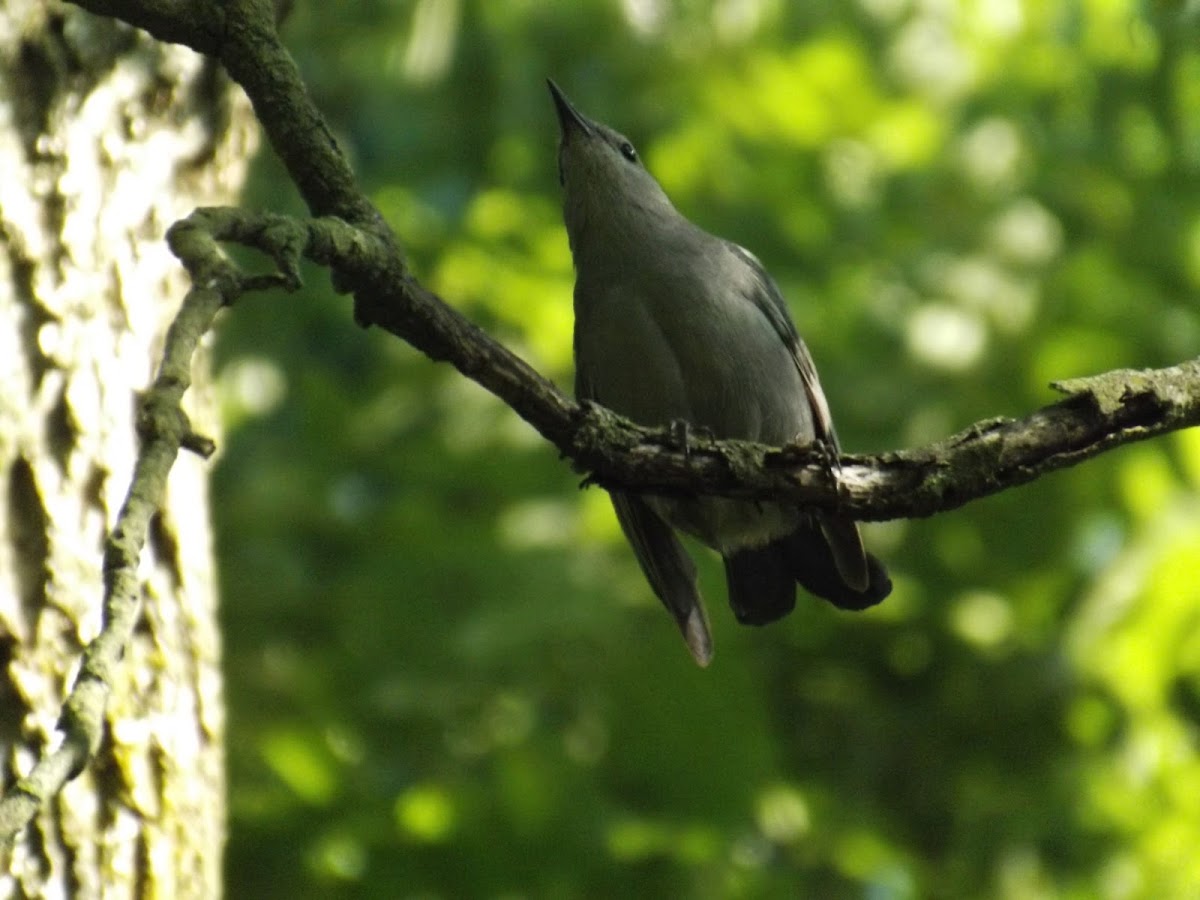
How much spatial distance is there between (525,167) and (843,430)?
2131 millimetres

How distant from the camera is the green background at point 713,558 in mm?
5414

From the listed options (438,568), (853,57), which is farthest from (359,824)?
(853,57)

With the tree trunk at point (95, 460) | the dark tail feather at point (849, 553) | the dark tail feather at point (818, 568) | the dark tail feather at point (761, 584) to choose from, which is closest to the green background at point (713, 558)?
the dark tail feather at point (761, 584)

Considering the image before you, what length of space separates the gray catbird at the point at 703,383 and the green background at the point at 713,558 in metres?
0.70

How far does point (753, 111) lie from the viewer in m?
7.91

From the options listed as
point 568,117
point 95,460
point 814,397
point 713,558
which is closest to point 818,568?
point 814,397

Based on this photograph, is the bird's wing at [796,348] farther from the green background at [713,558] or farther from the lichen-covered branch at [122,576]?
the lichen-covered branch at [122,576]

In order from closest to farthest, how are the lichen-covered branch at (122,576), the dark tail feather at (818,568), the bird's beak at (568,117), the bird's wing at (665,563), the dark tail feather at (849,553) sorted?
the lichen-covered branch at (122,576) < the dark tail feather at (849,553) < the bird's wing at (665,563) < the dark tail feather at (818,568) < the bird's beak at (568,117)

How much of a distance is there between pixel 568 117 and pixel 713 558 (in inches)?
77.6

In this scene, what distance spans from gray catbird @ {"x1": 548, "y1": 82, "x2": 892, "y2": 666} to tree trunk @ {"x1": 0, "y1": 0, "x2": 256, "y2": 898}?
166 cm

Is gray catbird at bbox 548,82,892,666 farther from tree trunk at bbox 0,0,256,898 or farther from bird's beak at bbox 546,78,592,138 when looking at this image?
→ tree trunk at bbox 0,0,256,898

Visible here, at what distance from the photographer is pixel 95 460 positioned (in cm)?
321

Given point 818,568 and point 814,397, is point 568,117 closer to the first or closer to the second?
point 814,397

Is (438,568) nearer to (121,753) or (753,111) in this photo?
(121,753)
